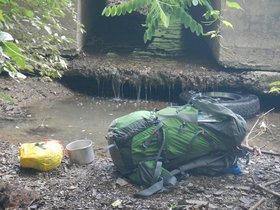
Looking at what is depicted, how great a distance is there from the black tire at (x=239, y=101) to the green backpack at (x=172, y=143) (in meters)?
2.34

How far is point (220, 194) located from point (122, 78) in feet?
14.0

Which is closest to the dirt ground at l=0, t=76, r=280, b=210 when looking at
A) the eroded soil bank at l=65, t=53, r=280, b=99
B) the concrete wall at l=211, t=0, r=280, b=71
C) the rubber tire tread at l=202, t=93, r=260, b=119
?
the rubber tire tread at l=202, t=93, r=260, b=119

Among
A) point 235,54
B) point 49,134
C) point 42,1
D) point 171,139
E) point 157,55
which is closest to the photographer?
point 42,1

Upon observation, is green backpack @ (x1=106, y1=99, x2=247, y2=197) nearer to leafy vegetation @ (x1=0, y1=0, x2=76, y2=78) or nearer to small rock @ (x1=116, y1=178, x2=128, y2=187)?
small rock @ (x1=116, y1=178, x2=128, y2=187)

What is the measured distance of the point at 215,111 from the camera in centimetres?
409

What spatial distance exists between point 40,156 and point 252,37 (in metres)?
5.09

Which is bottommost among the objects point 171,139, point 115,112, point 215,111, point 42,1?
point 115,112

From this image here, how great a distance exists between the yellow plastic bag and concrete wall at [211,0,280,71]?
4463 millimetres

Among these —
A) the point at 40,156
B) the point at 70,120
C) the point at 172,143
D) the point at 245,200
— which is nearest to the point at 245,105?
the point at 70,120

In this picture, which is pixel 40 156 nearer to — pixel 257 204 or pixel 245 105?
pixel 257 204

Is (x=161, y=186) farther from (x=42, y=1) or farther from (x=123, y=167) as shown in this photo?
(x=42, y=1)

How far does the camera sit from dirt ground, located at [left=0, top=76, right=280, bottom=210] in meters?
3.50

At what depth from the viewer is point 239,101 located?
682 centimetres

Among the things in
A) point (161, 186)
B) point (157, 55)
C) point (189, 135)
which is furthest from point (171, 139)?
point (157, 55)
